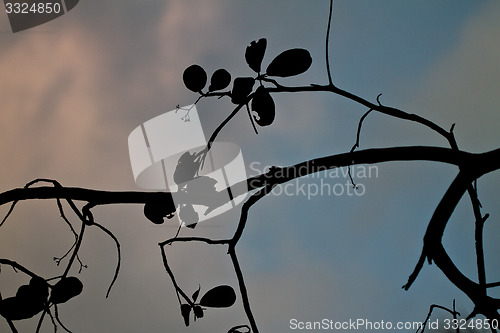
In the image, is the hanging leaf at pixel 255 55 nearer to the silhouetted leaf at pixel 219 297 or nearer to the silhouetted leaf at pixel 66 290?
the silhouetted leaf at pixel 219 297

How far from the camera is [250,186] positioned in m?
0.86

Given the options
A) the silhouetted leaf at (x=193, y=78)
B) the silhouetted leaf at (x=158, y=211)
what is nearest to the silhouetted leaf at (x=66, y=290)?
the silhouetted leaf at (x=158, y=211)

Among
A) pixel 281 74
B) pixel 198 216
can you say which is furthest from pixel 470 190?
pixel 198 216

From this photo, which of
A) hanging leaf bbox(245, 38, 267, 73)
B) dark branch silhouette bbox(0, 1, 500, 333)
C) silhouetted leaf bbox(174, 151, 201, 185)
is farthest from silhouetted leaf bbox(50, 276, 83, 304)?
hanging leaf bbox(245, 38, 267, 73)

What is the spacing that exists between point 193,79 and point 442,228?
86cm

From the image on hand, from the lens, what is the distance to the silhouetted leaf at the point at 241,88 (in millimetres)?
1223

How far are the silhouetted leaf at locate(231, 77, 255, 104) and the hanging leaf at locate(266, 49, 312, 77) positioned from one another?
8cm

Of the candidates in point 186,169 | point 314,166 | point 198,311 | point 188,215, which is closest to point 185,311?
point 198,311

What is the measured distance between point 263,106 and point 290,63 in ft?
0.49

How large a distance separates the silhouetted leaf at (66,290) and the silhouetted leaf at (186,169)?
45cm

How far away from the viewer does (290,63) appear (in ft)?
3.81

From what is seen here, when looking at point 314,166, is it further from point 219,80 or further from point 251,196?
point 219,80

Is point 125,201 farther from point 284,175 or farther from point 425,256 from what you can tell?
point 425,256

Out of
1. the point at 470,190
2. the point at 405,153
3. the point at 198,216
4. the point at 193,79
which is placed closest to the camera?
the point at 405,153
